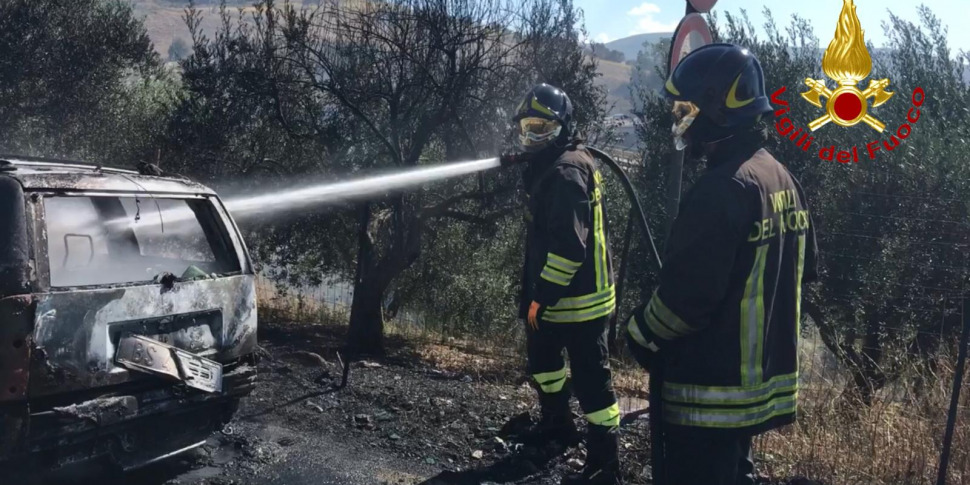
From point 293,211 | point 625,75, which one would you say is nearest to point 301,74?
point 293,211

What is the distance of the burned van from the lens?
134 inches

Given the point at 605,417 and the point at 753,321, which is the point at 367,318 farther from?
the point at 753,321

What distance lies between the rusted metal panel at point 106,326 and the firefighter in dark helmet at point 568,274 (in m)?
1.75

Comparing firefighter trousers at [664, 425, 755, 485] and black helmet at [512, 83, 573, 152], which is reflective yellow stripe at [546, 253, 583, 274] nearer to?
black helmet at [512, 83, 573, 152]

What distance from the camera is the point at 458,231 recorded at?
390 inches

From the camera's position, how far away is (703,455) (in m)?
2.87

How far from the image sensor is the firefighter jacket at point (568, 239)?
440 centimetres

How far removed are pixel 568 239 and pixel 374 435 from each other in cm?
205

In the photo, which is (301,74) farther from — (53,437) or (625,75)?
(625,75)

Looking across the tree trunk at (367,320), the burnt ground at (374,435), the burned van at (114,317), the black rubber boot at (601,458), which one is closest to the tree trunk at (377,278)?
the tree trunk at (367,320)

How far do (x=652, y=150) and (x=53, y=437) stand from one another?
25.6ft

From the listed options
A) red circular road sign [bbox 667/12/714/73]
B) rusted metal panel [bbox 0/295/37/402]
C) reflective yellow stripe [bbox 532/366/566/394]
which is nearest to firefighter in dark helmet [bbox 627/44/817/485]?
reflective yellow stripe [bbox 532/366/566/394]

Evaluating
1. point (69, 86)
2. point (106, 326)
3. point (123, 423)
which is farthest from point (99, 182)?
point (69, 86)

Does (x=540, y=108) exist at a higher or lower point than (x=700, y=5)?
lower
